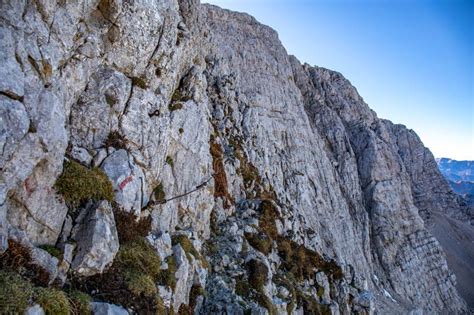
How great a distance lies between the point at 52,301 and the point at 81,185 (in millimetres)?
4263

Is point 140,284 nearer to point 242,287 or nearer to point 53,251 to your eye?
point 53,251

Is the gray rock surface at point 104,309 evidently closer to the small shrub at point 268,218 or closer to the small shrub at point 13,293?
the small shrub at point 13,293

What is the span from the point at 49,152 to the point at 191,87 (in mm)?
15553

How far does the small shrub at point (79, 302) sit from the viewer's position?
8344 millimetres

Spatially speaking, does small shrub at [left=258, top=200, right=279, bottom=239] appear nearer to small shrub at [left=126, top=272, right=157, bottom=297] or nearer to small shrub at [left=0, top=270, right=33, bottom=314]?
small shrub at [left=126, top=272, right=157, bottom=297]

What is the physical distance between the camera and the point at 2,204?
26.7 ft

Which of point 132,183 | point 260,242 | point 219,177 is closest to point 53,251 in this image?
point 132,183

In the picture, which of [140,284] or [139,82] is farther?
[139,82]

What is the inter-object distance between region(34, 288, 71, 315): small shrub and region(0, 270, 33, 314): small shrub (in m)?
0.25

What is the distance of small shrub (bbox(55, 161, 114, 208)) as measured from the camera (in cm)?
1048

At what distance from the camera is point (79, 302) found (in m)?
8.50

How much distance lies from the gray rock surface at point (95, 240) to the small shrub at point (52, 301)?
5.25ft

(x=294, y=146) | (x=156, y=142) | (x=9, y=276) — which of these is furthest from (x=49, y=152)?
(x=294, y=146)

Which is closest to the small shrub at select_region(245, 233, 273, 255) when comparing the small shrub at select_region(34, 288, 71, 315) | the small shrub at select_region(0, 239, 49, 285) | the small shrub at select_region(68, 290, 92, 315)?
Answer: the small shrub at select_region(68, 290, 92, 315)
